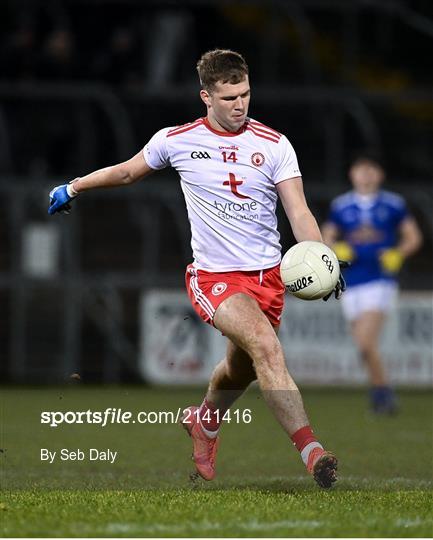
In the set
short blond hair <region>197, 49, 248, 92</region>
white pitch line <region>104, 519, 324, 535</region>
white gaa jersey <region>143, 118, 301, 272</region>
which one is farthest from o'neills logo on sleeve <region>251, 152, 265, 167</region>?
white pitch line <region>104, 519, 324, 535</region>

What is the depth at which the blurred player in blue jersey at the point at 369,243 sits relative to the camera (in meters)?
13.8

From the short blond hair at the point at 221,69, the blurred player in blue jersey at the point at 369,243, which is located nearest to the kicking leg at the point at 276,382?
the short blond hair at the point at 221,69

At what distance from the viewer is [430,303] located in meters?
15.7

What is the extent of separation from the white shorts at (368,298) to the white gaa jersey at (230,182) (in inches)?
240

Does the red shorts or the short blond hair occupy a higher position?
the short blond hair

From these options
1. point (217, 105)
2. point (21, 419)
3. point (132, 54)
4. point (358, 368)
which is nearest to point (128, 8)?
point (132, 54)

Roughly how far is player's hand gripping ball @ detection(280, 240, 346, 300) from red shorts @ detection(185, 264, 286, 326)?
31 cm

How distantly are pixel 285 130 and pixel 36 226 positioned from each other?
320 centimetres

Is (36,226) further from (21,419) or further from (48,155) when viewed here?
(21,419)

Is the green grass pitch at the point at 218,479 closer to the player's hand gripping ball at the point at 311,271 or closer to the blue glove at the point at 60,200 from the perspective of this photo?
the player's hand gripping ball at the point at 311,271

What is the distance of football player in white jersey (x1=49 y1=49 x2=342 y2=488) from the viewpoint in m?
7.48

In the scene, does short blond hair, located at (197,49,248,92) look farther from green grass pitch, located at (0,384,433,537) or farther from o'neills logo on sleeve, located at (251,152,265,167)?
green grass pitch, located at (0,384,433,537)

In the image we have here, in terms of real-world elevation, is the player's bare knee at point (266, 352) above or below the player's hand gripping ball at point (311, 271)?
below

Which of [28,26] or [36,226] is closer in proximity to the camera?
[36,226]
